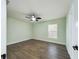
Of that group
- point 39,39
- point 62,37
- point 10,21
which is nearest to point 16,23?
point 10,21

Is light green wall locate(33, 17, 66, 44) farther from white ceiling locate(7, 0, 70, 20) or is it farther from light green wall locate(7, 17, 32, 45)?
white ceiling locate(7, 0, 70, 20)

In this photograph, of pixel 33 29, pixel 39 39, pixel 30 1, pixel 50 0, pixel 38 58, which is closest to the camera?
pixel 50 0

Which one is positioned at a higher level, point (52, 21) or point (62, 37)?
point (52, 21)

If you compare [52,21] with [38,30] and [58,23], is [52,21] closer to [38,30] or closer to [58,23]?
[58,23]

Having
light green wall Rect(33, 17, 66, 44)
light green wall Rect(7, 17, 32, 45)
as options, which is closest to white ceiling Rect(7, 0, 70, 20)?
light green wall Rect(33, 17, 66, 44)

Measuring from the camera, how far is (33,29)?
8109 millimetres

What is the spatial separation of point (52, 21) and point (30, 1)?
3.82m

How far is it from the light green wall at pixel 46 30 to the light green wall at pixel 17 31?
0.70 meters

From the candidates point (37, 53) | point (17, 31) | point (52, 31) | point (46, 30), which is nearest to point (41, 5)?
point (37, 53)

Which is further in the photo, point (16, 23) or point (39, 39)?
point (39, 39)

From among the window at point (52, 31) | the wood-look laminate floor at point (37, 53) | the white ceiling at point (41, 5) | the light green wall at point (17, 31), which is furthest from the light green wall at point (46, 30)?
the white ceiling at point (41, 5)

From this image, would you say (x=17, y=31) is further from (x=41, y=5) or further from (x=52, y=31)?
(x=41, y=5)

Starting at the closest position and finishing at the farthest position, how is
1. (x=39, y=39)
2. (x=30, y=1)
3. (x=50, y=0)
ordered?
(x=50, y=0)
(x=30, y=1)
(x=39, y=39)

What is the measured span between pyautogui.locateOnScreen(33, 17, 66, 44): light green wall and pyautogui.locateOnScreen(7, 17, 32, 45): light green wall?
70 cm
